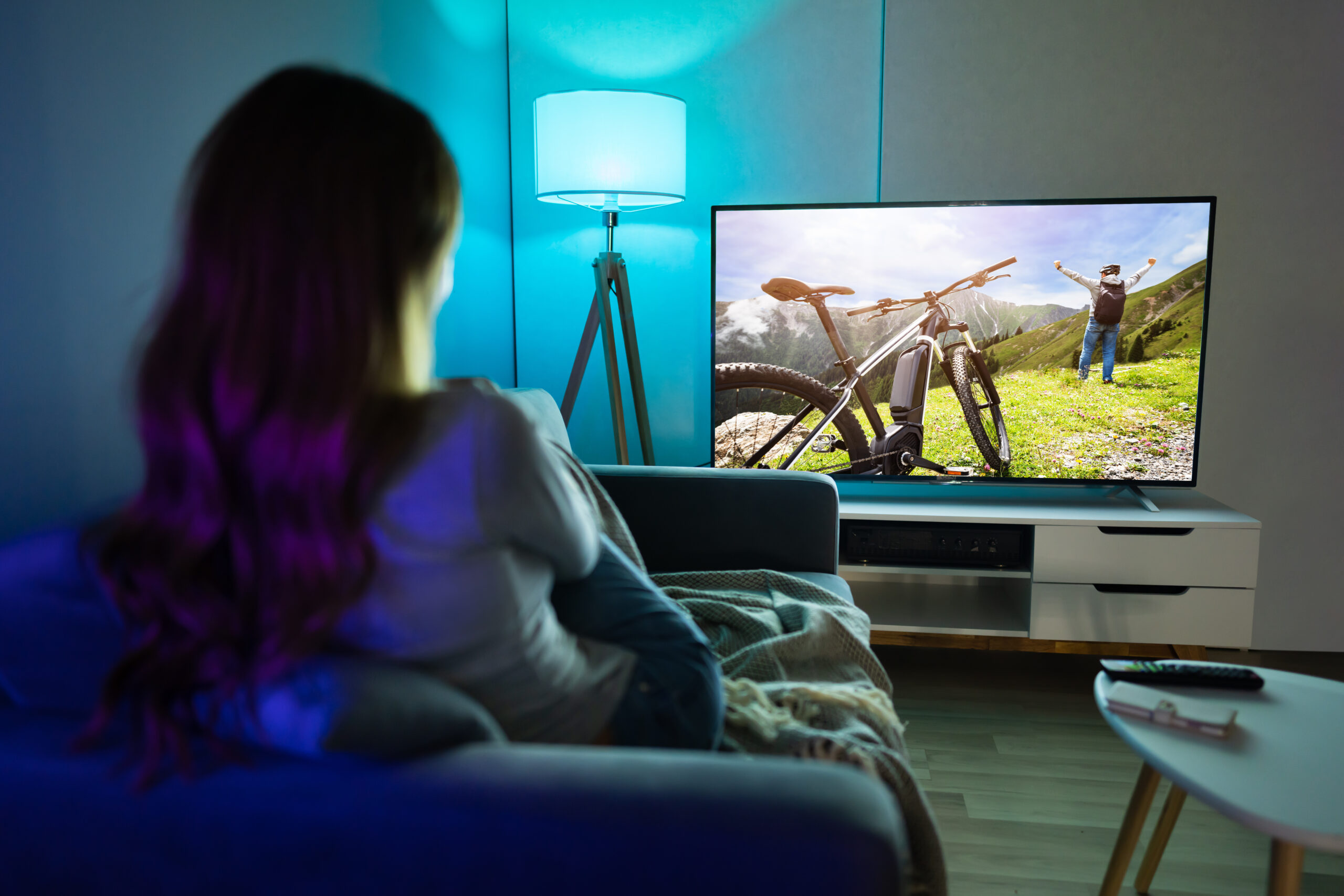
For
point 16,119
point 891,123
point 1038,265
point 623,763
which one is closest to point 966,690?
point 1038,265

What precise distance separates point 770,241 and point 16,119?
190 centimetres

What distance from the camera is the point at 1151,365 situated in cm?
256

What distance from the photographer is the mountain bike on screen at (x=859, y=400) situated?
8.63 feet

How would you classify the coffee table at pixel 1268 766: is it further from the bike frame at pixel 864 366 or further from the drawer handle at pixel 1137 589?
the bike frame at pixel 864 366

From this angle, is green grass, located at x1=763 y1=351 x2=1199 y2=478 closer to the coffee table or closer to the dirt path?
the dirt path

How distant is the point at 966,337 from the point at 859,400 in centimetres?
36

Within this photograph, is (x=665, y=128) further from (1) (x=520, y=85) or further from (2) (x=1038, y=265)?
(2) (x=1038, y=265)

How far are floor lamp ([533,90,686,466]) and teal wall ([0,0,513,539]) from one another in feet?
2.74

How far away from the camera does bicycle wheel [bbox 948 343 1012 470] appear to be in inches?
104

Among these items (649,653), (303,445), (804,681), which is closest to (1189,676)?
(804,681)

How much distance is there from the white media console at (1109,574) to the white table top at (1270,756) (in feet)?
3.40

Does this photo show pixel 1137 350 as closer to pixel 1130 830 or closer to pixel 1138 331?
pixel 1138 331

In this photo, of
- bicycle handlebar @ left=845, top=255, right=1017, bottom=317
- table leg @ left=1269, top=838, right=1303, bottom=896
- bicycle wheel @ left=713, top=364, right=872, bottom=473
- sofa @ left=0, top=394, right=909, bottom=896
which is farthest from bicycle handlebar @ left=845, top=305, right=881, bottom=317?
sofa @ left=0, top=394, right=909, bottom=896

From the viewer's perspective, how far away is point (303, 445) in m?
0.74
